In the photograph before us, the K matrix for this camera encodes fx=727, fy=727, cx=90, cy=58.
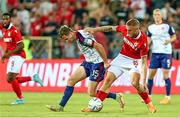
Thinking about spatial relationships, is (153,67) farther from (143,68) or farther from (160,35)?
(143,68)

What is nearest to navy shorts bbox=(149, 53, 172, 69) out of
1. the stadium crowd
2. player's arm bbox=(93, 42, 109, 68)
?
player's arm bbox=(93, 42, 109, 68)

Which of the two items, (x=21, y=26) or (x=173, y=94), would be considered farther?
(x=21, y=26)

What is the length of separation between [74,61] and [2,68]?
234cm

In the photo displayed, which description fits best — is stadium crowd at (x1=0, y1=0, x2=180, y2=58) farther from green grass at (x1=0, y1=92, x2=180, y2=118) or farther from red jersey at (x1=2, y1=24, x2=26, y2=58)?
red jersey at (x1=2, y1=24, x2=26, y2=58)

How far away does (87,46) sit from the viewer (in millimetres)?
15656

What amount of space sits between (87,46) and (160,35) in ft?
14.3

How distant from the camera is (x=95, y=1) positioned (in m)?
28.6

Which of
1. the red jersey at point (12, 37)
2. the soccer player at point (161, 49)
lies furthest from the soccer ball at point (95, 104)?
the soccer player at point (161, 49)

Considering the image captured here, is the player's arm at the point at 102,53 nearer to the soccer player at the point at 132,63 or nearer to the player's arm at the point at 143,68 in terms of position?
the soccer player at the point at 132,63

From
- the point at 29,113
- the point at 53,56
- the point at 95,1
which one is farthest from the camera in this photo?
the point at 95,1

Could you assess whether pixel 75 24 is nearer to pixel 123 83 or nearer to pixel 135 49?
pixel 123 83

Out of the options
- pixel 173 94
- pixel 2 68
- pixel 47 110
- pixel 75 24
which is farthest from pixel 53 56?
pixel 47 110

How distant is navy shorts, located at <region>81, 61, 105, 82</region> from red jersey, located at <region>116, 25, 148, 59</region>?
24.5 inches

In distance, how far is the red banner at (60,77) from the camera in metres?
22.9
